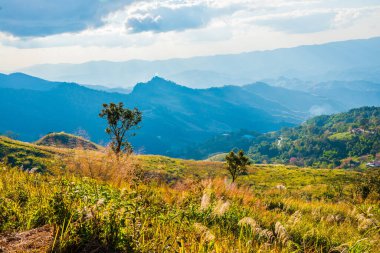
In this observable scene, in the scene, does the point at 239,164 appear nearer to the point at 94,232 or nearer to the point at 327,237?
the point at 327,237

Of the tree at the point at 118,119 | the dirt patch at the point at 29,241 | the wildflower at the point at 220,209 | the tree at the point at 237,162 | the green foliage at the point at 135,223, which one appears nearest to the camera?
the dirt patch at the point at 29,241

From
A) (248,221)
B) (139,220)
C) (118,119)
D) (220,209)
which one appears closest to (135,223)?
(139,220)

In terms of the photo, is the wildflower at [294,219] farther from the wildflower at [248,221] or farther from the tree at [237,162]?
the tree at [237,162]

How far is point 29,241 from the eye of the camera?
4977 mm

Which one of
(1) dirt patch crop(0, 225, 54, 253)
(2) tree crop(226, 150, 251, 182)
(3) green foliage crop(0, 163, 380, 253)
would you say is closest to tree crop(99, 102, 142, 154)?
(2) tree crop(226, 150, 251, 182)

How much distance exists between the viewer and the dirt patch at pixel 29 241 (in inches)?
184

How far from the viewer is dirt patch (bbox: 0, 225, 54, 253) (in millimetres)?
4676

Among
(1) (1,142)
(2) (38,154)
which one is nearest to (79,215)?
(2) (38,154)

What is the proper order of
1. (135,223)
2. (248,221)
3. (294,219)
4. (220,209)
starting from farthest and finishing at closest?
1. (294,219)
2. (220,209)
3. (248,221)
4. (135,223)

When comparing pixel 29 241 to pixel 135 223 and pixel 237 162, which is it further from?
pixel 237 162

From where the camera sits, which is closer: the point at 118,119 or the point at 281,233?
the point at 281,233

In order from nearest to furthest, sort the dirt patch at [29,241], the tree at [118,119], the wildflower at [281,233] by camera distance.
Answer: the dirt patch at [29,241]
the wildflower at [281,233]
the tree at [118,119]

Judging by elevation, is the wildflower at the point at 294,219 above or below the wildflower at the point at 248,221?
below

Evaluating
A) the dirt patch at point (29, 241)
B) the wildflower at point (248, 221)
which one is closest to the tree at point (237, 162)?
the wildflower at point (248, 221)
